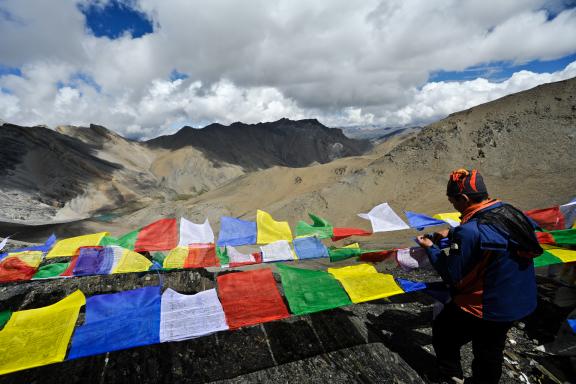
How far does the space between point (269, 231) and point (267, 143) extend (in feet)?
330

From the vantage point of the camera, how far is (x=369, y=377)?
3889mm

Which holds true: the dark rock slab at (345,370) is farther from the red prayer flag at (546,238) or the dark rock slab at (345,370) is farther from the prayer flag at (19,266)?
the prayer flag at (19,266)

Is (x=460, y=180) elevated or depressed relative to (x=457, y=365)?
elevated

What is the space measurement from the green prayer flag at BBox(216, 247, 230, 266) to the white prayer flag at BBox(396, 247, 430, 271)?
2597mm

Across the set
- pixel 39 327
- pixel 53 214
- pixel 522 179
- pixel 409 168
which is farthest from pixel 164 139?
pixel 39 327

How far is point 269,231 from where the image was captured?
560cm

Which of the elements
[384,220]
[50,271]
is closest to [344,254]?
[384,220]

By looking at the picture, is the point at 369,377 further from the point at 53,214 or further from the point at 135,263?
the point at 53,214

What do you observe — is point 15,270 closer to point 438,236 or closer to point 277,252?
point 277,252

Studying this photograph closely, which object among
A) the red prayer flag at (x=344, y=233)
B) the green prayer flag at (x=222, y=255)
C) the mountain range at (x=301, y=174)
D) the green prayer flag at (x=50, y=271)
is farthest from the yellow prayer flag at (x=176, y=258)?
the mountain range at (x=301, y=174)

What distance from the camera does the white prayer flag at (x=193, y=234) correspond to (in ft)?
17.0

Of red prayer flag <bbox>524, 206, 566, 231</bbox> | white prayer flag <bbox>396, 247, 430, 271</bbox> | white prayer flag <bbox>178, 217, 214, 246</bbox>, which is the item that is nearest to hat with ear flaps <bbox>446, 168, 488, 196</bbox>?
white prayer flag <bbox>396, 247, 430, 271</bbox>

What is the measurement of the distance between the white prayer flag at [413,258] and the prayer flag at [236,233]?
2.30m

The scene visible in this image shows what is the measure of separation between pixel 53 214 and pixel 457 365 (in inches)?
1701
